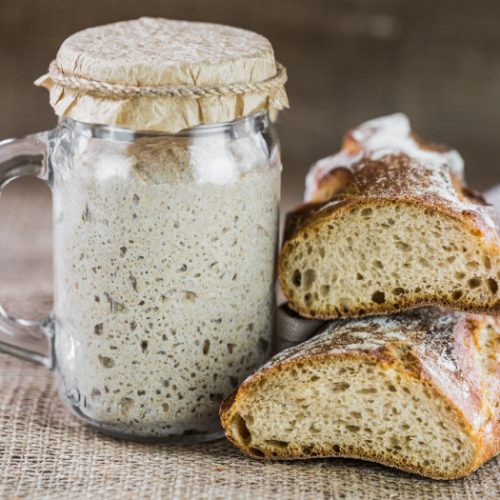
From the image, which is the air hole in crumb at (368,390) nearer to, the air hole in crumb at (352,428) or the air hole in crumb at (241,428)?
the air hole in crumb at (352,428)

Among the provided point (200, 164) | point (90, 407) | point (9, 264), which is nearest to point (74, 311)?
point (90, 407)

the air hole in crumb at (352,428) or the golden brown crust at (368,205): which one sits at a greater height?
the golden brown crust at (368,205)

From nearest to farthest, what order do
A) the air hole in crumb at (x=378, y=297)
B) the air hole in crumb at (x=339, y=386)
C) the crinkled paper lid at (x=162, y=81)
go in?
the crinkled paper lid at (x=162, y=81), the air hole in crumb at (x=339, y=386), the air hole in crumb at (x=378, y=297)

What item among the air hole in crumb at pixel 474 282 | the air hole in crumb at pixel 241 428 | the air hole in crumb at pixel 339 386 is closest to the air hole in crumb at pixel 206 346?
the air hole in crumb at pixel 241 428

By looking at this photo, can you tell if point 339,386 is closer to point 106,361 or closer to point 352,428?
point 352,428

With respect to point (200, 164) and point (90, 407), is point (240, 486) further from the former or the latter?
point (200, 164)

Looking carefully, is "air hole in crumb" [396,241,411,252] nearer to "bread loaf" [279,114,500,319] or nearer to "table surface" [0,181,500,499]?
"bread loaf" [279,114,500,319]

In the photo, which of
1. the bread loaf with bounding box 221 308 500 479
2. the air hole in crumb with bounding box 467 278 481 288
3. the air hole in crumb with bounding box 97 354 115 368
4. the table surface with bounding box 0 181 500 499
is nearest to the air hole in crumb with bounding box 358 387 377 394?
the bread loaf with bounding box 221 308 500 479
